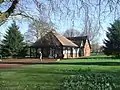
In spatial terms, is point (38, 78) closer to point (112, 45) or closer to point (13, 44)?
point (13, 44)

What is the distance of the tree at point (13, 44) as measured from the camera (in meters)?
66.0

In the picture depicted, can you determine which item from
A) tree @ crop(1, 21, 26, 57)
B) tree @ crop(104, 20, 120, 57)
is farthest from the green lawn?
tree @ crop(104, 20, 120, 57)

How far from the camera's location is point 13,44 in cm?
6619

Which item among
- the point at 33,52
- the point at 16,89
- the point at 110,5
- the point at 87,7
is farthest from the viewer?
the point at 33,52

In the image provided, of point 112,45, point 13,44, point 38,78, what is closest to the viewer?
point 38,78

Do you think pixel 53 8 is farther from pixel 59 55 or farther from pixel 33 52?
pixel 33 52

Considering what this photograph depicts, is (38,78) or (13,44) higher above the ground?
(13,44)

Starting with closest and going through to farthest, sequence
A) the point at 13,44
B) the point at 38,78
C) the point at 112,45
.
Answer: the point at 38,78 < the point at 13,44 < the point at 112,45

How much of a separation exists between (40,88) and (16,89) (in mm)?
1081

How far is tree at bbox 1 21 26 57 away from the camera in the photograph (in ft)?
217

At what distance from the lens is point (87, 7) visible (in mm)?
7832

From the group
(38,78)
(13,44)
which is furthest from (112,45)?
(38,78)

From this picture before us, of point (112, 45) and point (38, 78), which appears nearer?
point (38, 78)

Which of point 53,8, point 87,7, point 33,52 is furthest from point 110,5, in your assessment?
point 33,52
